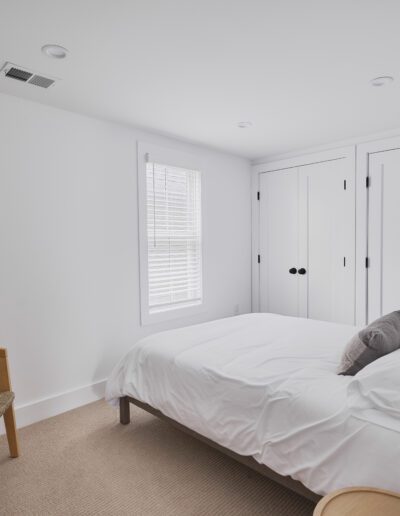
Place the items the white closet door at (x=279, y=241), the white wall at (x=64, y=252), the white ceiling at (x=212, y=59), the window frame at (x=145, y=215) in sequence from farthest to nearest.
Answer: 1. the white closet door at (x=279, y=241)
2. the window frame at (x=145, y=215)
3. the white wall at (x=64, y=252)
4. the white ceiling at (x=212, y=59)

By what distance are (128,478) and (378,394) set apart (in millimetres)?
1468

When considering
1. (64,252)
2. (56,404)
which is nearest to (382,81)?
(64,252)

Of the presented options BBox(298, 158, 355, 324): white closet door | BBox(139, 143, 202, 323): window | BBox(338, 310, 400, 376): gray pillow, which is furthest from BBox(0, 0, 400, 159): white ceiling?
BBox(338, 310, 400, 376): gray pillow

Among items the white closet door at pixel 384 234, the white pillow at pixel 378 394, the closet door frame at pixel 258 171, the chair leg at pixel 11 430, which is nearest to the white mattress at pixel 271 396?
the white pillow at pixel 378 394

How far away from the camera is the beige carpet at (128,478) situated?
185 centimetres

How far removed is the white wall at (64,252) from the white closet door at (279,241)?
149 cm

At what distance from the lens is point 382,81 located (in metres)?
2.50

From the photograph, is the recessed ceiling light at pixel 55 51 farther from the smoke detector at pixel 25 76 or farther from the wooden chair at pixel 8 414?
the wooden chair at pixel 8 414

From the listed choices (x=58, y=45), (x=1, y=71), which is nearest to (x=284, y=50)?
(x=58, y=45)

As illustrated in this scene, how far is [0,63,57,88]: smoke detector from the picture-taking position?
2.24 metres

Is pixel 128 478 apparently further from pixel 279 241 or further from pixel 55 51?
pixel 279 241

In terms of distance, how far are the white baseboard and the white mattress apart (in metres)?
0.52

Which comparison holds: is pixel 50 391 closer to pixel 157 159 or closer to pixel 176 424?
pixel 176 424

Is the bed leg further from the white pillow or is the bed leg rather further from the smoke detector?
the smoke detector
